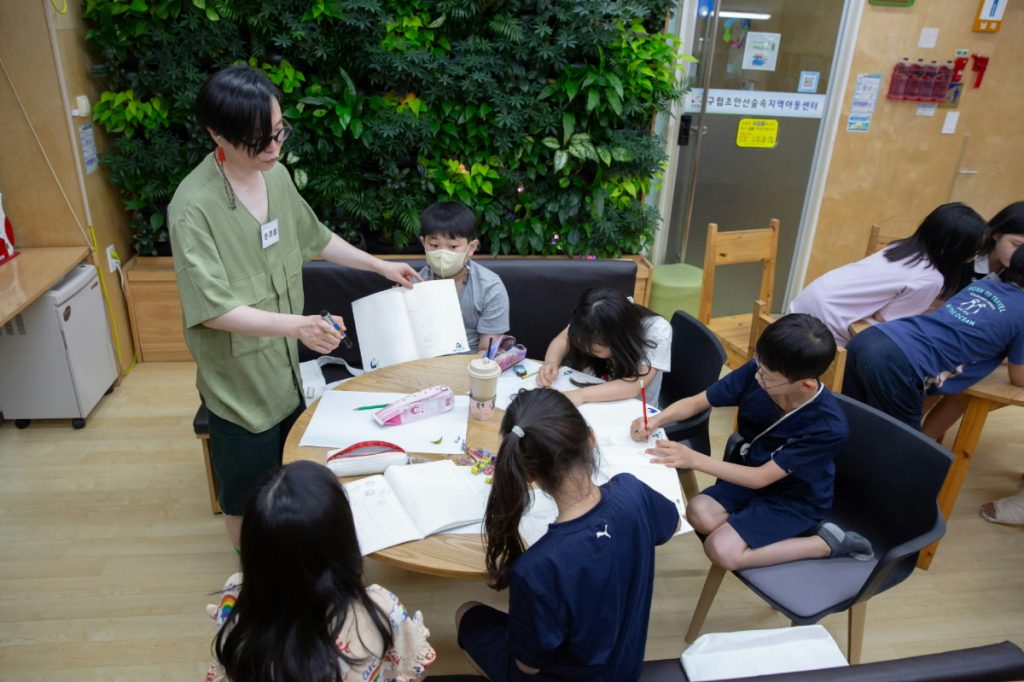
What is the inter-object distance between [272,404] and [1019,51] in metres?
4.74

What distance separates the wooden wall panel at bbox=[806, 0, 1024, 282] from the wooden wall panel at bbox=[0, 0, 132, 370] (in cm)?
414

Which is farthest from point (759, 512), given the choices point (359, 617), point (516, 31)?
point (516, 31)

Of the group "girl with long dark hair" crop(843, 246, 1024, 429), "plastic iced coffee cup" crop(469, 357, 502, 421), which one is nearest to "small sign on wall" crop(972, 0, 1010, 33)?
"girl with long dark hair" crop(843, 246, 1024, 429)

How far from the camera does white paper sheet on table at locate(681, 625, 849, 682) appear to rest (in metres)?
1.24

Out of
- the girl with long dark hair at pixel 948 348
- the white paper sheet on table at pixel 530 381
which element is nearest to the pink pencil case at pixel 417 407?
the white paper sheet on table at pixel 530 381

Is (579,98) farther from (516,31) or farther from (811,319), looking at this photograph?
(811,319)

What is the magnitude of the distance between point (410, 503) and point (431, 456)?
21cm

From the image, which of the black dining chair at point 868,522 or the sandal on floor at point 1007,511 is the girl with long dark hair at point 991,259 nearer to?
the sandal on floor at point 1007,511

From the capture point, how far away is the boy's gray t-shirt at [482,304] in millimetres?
2592

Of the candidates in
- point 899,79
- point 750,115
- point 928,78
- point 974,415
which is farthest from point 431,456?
point 928,78

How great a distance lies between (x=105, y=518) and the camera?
2.60 meters

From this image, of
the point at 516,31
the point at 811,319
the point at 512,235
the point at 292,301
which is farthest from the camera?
the point at 512,235

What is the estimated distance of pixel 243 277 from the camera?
1.82 meters

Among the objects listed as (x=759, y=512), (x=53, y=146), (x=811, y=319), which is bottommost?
(x=759, y=512)
